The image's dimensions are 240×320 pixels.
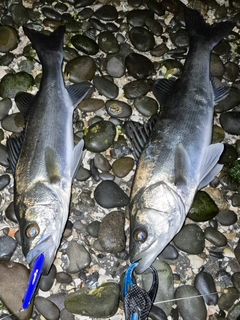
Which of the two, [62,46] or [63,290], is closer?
[63,290]

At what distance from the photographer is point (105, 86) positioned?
155 inches

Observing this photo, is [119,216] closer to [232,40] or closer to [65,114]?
[65,114]

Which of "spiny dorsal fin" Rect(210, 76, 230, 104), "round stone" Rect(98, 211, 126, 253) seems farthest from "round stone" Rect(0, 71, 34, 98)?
"spiny dorsal fin" Rect(210, 76, 230, 104)

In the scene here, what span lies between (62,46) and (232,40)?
6.06ft

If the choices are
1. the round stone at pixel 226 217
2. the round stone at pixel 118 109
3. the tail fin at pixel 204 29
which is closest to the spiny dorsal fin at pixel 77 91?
the round stone at pixel 118 109

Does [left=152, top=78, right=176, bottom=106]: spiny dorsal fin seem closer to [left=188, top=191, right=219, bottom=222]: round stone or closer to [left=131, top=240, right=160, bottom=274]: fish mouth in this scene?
[left=188, top=191, right=219, bottom=222]: round stone

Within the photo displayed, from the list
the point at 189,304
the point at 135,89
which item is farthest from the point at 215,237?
the point at 135,89

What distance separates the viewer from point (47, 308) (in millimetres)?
3209

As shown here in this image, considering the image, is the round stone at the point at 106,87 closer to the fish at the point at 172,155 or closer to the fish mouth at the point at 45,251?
the fish at the point at 172,155

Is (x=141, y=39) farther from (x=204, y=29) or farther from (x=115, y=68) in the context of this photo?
(x=204, y=29)

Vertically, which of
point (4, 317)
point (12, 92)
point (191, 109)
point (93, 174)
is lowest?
point (4, 317)

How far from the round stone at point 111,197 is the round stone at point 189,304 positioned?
89 centimetres

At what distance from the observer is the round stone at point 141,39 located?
4.14 meters

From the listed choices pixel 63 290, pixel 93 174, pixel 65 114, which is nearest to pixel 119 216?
pixel 93 174
